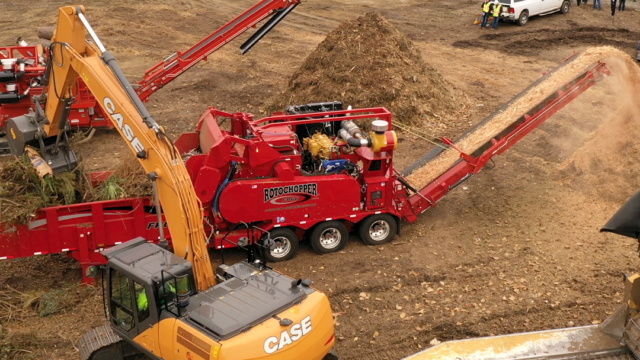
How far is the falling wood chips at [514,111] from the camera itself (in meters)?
14.1

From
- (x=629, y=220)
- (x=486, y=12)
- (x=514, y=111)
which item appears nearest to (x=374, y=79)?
(x=514, y=111)

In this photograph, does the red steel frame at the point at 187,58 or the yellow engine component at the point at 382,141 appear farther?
the red steel frame at the point at 187,58

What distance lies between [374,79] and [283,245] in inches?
299

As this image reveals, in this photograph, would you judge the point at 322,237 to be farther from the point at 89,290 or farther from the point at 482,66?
the point at 482,66

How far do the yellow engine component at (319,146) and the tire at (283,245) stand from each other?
148 cm

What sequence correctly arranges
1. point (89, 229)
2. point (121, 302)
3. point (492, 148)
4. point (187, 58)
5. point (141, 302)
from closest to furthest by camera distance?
point (141, 302) → point (121, 302) → point (89, 229) → point (492, 148) → point (187, 58)

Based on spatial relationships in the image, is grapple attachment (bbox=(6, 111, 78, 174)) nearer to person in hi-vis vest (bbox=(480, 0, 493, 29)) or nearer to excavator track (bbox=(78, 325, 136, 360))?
excavator track (bbox=(78, 325, 136, 360))

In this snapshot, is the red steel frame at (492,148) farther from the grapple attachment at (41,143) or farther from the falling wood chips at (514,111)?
the grapple attachment at (41,143)

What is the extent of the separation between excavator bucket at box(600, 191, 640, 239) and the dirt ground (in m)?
3.32

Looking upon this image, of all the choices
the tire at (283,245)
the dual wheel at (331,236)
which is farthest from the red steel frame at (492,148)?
the tire at (283,245)

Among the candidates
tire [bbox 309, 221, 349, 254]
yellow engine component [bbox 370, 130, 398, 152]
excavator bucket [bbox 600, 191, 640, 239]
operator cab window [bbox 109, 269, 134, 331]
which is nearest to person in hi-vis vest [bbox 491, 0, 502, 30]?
yellow engine component [bbox 370, 130, 398, 152]

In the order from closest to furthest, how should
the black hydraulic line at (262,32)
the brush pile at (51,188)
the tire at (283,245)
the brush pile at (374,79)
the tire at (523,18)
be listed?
the brush pile at (51,188) → the tire at (283,245) → the black hydraulic line at (262,32) → the brush pile at (374,79) → the tire at (523,18)

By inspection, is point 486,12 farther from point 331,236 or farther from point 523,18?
point 331,236

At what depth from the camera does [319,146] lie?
12.5 meters
